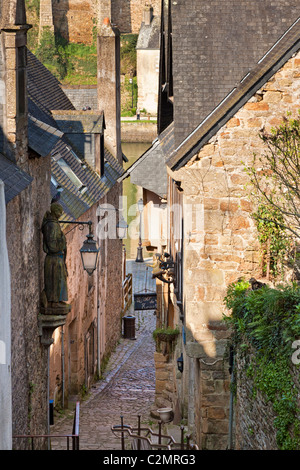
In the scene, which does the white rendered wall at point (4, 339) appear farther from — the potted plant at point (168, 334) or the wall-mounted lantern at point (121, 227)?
the wall-mounted lantern at point (121, 227)

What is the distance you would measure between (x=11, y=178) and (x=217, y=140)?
3.53m

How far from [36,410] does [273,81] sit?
562 centimetres

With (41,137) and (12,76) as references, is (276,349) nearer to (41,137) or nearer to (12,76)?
(12,76)

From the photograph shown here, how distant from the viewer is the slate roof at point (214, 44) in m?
13.9

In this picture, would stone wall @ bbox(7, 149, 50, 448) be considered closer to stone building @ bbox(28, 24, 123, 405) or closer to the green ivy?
the green ivy

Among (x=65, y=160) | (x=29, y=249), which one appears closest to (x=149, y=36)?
(x=65, y=160)

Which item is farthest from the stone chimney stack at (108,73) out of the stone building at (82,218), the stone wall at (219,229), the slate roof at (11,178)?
the slate roof at (11,178)

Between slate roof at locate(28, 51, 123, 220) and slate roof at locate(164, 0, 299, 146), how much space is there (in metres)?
4.29

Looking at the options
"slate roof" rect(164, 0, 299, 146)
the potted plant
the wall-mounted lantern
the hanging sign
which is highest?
"slate roof" rect(164, 0, 299, 146)

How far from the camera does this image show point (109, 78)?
2592 cm

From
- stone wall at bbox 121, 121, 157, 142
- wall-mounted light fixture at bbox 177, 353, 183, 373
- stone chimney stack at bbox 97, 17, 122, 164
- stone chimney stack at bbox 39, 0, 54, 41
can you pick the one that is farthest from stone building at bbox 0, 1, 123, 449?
stone chimney stack at bbox 39, 0, 54, 41

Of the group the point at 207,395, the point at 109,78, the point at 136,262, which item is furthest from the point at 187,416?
the point at 136,262

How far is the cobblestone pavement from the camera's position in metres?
16.8

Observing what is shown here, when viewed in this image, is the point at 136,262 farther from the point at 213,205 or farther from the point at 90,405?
the point at 213,205
